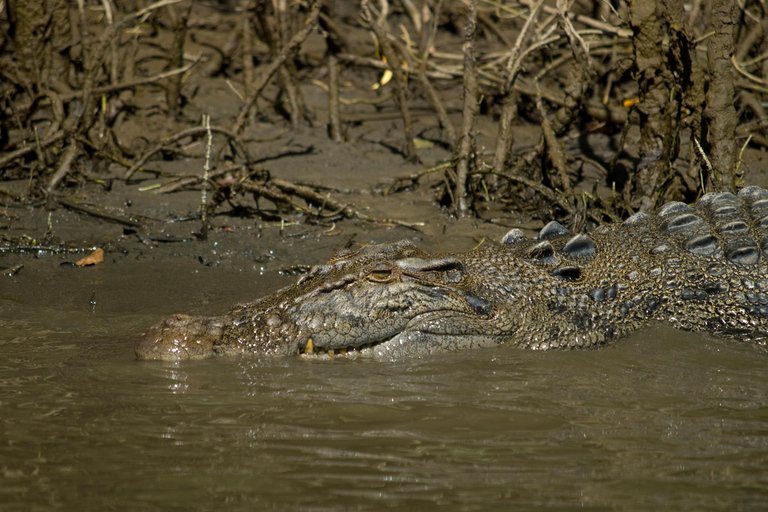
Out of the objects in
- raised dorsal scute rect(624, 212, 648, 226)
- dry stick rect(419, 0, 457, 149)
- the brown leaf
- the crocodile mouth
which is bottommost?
the brown leaf

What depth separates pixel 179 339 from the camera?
10.4ft

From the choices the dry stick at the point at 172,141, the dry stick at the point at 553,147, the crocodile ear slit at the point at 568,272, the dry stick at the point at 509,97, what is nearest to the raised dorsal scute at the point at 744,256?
the crocodile ear slit at the point at 568,272

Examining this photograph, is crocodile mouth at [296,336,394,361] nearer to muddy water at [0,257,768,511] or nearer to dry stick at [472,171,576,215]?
muddy water at [0,257,768,511]

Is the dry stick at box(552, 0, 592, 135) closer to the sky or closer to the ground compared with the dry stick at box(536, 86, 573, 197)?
A: closer to the sky

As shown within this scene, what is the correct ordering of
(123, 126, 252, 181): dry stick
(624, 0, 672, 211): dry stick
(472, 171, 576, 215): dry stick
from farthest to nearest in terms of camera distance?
1. (123, 126, 252, 181): dry stick
2. (472, 171, 576, 215): dry stick
3. (624, 0, 672, 211): dry stick

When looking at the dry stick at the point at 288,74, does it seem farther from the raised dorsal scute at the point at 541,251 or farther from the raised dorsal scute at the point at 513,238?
the raised dorsal scute at the point at 541,251

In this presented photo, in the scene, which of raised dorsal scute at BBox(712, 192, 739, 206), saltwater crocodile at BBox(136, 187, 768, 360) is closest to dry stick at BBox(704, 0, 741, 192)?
raised dorsal scute at BBox(712, 192, 739, 206)

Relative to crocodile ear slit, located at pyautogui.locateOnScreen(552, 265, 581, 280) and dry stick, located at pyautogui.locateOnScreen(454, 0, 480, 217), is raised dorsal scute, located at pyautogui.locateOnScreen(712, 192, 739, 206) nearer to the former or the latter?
crocodile ear slit, located at pyautogui.locateOnScreen(552, 265, 581, 280)

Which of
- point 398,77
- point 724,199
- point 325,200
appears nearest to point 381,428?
point 724,199

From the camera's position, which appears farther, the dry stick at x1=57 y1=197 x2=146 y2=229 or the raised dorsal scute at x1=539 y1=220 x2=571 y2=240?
the dry stick at x1=57 y1=197 x2=146 y2=229

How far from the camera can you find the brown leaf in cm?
480

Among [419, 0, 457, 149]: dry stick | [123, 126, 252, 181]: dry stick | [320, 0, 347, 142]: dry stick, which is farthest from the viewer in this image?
[320, 0, 347, 142]: dry stick

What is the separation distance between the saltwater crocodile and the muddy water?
4.4 inches

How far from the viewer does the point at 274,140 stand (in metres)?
7.38
